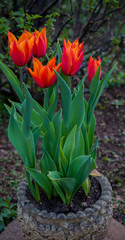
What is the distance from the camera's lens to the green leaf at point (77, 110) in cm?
115

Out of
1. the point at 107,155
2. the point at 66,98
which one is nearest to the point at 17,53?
the point at 66,98

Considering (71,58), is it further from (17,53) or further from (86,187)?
(86,187)

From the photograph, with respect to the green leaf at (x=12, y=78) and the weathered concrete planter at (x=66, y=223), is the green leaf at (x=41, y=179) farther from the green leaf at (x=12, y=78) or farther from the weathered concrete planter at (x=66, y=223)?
the green leaf at (x=12, y=78)

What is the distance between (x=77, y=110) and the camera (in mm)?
1177

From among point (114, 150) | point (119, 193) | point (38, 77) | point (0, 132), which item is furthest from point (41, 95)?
point (38, 77)

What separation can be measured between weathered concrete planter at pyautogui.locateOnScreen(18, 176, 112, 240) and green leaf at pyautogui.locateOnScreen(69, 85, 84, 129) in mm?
394

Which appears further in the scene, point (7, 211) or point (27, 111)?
point (7, 211)

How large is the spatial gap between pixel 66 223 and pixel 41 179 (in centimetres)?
22

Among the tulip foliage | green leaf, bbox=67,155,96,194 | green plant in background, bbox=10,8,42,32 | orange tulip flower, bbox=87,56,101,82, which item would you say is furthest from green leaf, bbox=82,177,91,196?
green plant in background, bbox=10,8,42,32

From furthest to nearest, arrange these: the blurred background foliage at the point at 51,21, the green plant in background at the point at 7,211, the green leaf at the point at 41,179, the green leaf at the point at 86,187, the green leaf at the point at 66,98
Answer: the blurred background foliage at the point at 51,21 → the green plant in background at the point at 7,211 → the green leaf at the point at 86,187 → the green leaf at the point at 41,179 → the green leaf at the point at 66,98

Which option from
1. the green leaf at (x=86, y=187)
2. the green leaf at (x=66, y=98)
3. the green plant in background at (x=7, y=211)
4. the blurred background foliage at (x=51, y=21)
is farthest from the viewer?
the blurred background foliage at (x=51, y=21)

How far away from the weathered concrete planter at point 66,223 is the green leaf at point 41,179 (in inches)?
4.1

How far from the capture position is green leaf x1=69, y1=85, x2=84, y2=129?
1.15 metres

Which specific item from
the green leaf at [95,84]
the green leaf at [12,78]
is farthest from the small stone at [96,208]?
the green leaf at [12,78]
